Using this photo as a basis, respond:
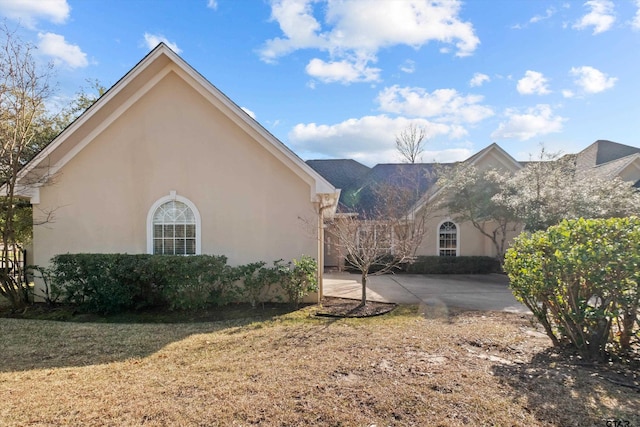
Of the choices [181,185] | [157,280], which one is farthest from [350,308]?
[181,185]

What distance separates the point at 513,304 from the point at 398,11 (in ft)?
30.1

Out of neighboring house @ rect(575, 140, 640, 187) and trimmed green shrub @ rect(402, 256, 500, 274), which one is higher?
neighboring house @ rect(575, 140, 640, 187)

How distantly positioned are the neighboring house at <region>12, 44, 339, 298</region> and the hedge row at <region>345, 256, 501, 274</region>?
26.4 feet

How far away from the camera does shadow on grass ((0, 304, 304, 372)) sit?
5.34 m

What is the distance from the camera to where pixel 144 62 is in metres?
8.95

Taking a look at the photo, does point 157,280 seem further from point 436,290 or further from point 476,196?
point 476,196

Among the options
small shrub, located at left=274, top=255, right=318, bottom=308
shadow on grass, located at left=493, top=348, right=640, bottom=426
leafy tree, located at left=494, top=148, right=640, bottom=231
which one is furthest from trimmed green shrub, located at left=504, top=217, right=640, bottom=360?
leafy tree, located at left=494, top=148, right=640, bottom=231

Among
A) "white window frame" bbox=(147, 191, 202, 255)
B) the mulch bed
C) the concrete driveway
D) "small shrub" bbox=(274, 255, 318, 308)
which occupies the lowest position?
the concrete driveway

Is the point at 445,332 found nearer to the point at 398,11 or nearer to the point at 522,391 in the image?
the point at 522,391

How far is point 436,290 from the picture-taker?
1179cm

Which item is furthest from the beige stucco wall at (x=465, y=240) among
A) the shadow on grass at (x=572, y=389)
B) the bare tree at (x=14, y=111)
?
the bare tree at (x=14, y=111)

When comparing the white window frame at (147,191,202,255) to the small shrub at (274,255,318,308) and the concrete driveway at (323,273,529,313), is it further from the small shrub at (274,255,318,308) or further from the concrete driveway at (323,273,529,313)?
the concrete driveway at (323,273,529,313)

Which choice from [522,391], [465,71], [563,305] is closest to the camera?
[522,391]

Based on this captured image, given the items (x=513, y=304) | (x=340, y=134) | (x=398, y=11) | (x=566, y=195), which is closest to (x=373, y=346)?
(x=513, y=304)
